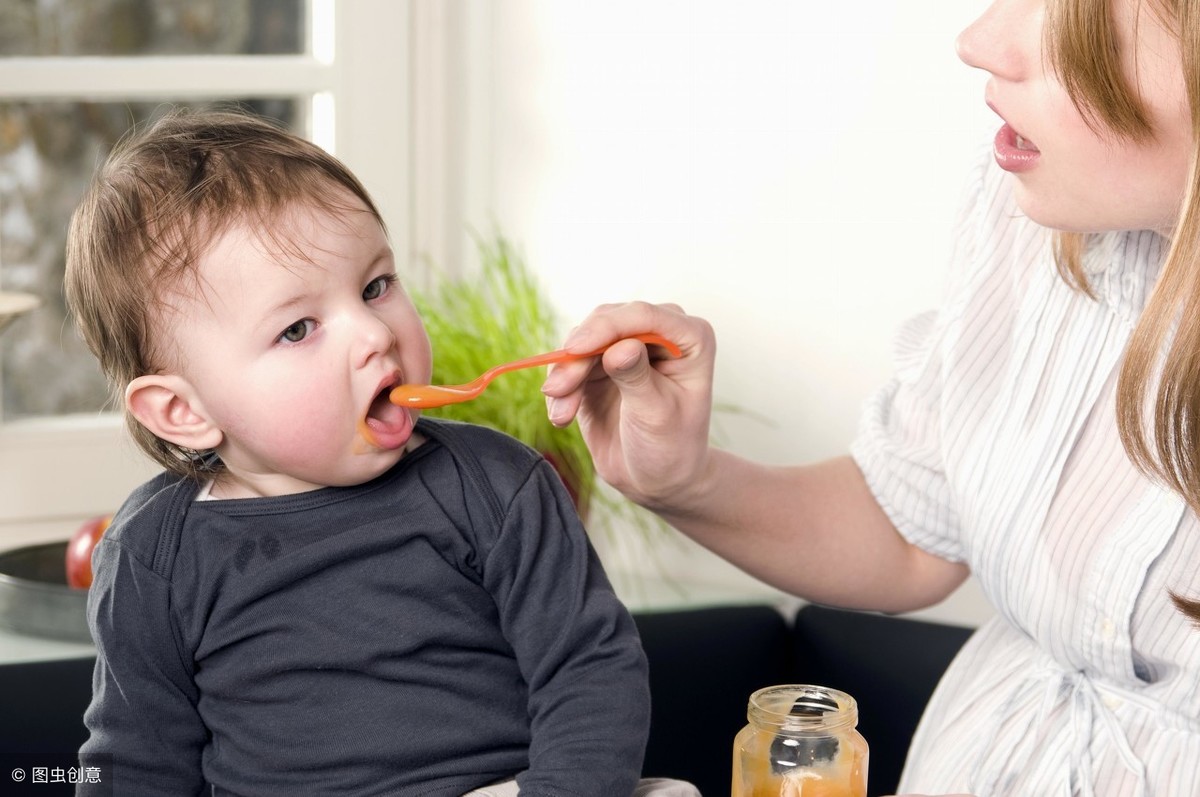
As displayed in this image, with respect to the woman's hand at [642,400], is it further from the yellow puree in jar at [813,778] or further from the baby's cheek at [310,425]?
the yellow puree in jar at [813,778]

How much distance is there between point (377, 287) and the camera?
0.98 meters

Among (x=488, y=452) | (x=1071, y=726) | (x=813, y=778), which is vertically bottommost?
(x=1071, y=726)

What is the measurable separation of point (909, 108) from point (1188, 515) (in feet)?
2.45

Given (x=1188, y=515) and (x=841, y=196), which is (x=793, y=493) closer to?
(x=1188, y=515)

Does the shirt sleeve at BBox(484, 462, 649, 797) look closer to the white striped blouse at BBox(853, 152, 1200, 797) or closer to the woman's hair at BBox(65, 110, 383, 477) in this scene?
the woman's hair at BBox(65, 110, 383, 477)

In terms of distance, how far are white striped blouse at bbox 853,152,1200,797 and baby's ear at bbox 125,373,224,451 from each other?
0.57 meters

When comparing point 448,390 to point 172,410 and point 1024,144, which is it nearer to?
point 172,410

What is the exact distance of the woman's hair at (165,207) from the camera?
3.06 feet

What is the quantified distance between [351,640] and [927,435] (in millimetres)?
531

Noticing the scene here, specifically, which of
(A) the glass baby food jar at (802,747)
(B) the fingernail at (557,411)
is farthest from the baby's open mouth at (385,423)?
(A) the glass baby food jar at (802,747)

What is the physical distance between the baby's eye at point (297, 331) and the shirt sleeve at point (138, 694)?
184mm

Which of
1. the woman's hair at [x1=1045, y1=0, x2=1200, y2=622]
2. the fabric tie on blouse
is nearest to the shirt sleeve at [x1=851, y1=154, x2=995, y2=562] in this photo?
the fabric tie on blouse

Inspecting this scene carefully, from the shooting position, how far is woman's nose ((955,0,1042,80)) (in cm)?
96

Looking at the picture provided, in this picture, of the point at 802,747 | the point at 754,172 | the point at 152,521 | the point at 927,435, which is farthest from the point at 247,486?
the point at 754,172
